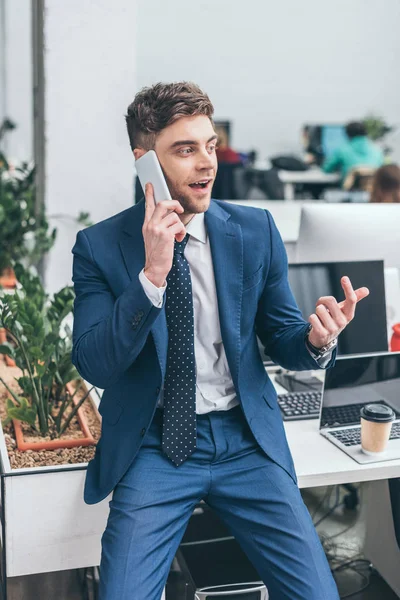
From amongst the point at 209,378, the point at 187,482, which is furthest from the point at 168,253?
the point at 187,482

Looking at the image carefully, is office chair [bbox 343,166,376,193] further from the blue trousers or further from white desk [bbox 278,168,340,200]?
the blue trousers

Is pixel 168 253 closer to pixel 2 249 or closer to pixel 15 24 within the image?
pixel 2 249

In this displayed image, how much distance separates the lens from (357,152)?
7.27 metres

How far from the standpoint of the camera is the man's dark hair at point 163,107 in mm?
1604

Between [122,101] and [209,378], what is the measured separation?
1681 mm

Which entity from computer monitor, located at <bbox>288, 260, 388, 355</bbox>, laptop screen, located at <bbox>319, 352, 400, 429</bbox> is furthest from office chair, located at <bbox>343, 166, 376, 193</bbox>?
laptop screen, located at <bbox>319, 352, 400, 429</bbox>

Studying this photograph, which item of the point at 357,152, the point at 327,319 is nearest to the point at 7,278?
the point at 327,319

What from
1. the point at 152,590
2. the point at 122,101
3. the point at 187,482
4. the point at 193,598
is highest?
the point at 122,101

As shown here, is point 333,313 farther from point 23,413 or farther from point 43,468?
point 23,413

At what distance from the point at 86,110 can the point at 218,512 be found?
74.6 inches

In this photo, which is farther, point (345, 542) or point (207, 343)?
point (345, 542)

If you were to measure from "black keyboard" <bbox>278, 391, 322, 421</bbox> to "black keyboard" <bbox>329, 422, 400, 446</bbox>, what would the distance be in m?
0.13

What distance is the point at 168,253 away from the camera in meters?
1.46

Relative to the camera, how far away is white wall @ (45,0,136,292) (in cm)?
293
